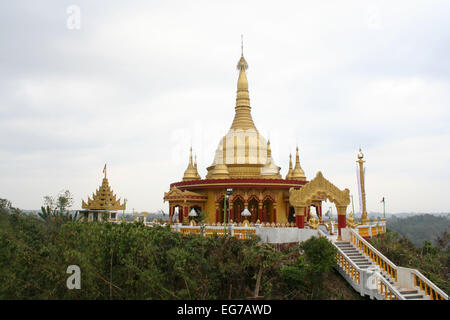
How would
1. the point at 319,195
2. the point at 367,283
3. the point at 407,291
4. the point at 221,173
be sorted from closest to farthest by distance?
the point at 367,283 → the point at 407,291 → the point at 319,195 → the point at 221,173

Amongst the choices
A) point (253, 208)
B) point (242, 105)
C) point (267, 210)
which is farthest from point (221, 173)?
point (242, 105)

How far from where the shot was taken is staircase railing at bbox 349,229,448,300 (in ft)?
49.4

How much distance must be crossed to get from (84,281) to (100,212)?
65.4ft

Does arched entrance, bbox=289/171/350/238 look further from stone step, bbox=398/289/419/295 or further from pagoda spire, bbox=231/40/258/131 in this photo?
pagoda spire, bbox=231/40/258/131

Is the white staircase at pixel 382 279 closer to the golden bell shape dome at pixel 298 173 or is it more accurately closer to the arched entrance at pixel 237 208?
the arched entrance at pixel 237 208

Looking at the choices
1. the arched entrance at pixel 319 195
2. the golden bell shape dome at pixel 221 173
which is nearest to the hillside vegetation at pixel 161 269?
the arched entrance at pixel 319 195

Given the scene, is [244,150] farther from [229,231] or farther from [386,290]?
[386,290]

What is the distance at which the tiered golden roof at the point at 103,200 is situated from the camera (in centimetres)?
3369

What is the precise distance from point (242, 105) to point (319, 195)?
14.4 metres

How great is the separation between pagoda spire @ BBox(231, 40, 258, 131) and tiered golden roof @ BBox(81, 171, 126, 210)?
1306cm

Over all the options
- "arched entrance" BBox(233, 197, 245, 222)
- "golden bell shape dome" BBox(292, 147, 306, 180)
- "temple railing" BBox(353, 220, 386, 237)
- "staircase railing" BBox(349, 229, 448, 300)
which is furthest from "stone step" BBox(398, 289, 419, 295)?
"golden bell shape dome" BBox(292, 147, 306, 180)

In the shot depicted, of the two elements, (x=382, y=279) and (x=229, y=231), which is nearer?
(x=382, y=279)

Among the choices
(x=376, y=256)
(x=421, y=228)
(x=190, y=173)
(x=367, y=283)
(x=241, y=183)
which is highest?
(x=190, y=173)

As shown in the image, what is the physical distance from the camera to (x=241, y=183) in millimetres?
26188
